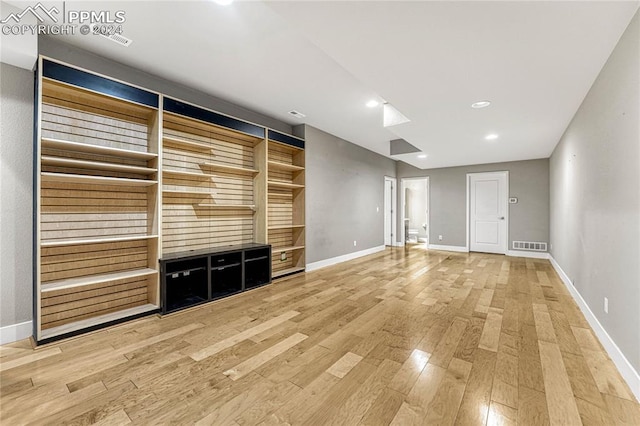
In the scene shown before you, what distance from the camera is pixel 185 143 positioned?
3479mm

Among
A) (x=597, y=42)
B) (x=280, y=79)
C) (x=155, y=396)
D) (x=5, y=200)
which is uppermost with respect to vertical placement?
(x=280, y=79)

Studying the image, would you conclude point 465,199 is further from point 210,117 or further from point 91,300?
point 91,300

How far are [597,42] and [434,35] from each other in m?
1.24

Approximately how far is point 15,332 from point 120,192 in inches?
60.0

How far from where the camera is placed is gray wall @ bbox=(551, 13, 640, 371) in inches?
70.7

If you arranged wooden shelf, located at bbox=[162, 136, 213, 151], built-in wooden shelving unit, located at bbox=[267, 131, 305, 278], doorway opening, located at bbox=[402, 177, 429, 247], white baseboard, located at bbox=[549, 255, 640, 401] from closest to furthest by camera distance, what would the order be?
white baseboard, located at bbox=[549, 255, 640, 401]
wooden shelf, located at bbox=[162, 136, 213, 151]
built-in wooden shelving unit, located at bbox=[267, 131, 305, 278]
doorway opening, located at bbox=[402, 177, 429, 247]

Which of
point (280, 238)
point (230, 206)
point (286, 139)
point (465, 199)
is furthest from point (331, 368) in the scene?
point (465, 199)

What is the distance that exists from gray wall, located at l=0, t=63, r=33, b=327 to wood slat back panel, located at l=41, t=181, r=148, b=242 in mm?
141

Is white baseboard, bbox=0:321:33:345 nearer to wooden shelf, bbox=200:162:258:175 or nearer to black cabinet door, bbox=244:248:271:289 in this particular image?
black cabinet door, bbox=244:248:271:289

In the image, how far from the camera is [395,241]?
348 inches

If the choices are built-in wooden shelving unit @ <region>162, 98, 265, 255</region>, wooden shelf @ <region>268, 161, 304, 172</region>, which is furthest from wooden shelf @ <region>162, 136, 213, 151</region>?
wooden shelf @ <region>268, 161, 304, 172</region>

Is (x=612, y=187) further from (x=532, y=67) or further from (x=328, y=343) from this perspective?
(x=328, y=343)

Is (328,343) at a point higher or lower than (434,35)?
lower

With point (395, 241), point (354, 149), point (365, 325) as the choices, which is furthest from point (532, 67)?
point (395, 241)
